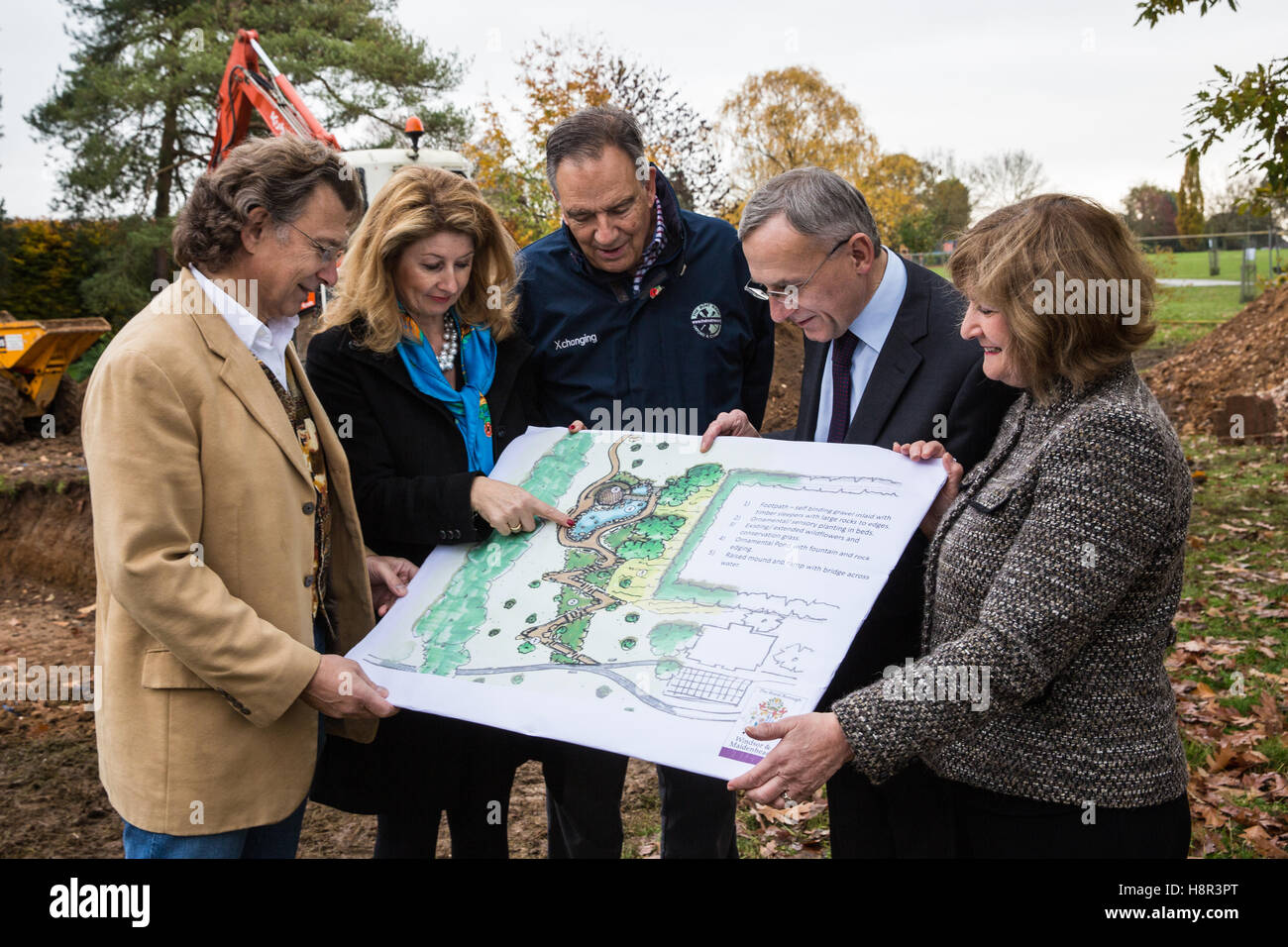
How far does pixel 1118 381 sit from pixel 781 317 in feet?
3.60

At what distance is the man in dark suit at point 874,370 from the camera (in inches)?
107

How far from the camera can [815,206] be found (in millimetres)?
2904

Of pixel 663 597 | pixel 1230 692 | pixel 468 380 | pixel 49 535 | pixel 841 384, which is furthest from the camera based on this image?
pixel 49 535

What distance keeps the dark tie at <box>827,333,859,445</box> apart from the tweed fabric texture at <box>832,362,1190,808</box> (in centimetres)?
76

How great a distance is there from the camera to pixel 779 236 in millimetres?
2941

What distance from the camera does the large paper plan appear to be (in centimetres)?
235

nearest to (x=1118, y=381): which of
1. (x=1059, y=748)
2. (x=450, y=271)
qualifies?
(x=1059, y=748)

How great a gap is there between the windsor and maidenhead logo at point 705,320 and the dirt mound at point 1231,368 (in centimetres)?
1211

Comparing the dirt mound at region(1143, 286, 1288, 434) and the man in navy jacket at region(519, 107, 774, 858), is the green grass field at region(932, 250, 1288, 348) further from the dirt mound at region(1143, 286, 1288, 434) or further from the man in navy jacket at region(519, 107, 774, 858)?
the man in navy jacket at region(519, 107, 774, 858)

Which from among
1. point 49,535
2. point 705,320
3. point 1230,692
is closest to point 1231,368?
point 1230,692

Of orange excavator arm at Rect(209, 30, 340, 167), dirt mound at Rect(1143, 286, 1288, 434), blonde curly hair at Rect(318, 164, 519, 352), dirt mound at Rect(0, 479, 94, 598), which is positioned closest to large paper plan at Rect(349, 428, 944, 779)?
blonde curly hair at Rect(318, 164, 519, 352)

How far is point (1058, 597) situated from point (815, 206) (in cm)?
139

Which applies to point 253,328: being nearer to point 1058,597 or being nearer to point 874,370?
point 874,370

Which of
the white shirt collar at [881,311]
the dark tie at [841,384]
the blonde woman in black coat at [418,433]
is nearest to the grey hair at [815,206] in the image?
the white shirt collar at [881,311]
